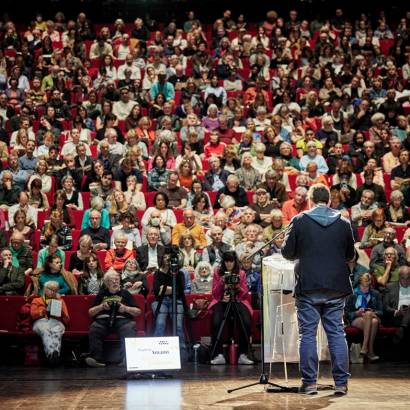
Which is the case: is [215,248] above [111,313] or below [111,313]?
above

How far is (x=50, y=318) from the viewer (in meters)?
9.54

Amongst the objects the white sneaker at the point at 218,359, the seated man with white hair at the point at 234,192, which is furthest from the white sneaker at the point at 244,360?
the seated man with white hair at the point at 234,192

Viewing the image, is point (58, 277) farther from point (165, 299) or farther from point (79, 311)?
point (165, 299)

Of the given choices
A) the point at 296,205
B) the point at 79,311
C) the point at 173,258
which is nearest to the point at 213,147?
the point at 296,205

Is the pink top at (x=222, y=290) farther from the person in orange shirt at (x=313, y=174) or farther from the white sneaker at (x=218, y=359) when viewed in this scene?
the person in orange shirt at (x=313, y=174)

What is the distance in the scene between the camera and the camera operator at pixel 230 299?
9.09m

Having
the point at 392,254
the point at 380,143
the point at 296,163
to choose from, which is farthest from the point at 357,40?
the point at 392,254

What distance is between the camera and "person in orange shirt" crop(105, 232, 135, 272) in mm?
10609

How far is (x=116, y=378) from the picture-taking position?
773 centimetres

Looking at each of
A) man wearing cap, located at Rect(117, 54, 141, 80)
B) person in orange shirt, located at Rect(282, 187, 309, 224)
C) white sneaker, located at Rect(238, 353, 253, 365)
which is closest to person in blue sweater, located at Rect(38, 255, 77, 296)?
white sneaker, located at Rect(238, 353, 253, 365)

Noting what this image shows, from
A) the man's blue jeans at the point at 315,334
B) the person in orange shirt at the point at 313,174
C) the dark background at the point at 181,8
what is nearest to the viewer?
the man's blue jeans at the point at 315,334

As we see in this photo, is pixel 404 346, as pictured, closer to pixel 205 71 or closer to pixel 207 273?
pixel 207 273

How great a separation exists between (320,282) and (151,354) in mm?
2133

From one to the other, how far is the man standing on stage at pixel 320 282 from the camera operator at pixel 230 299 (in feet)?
9.44
